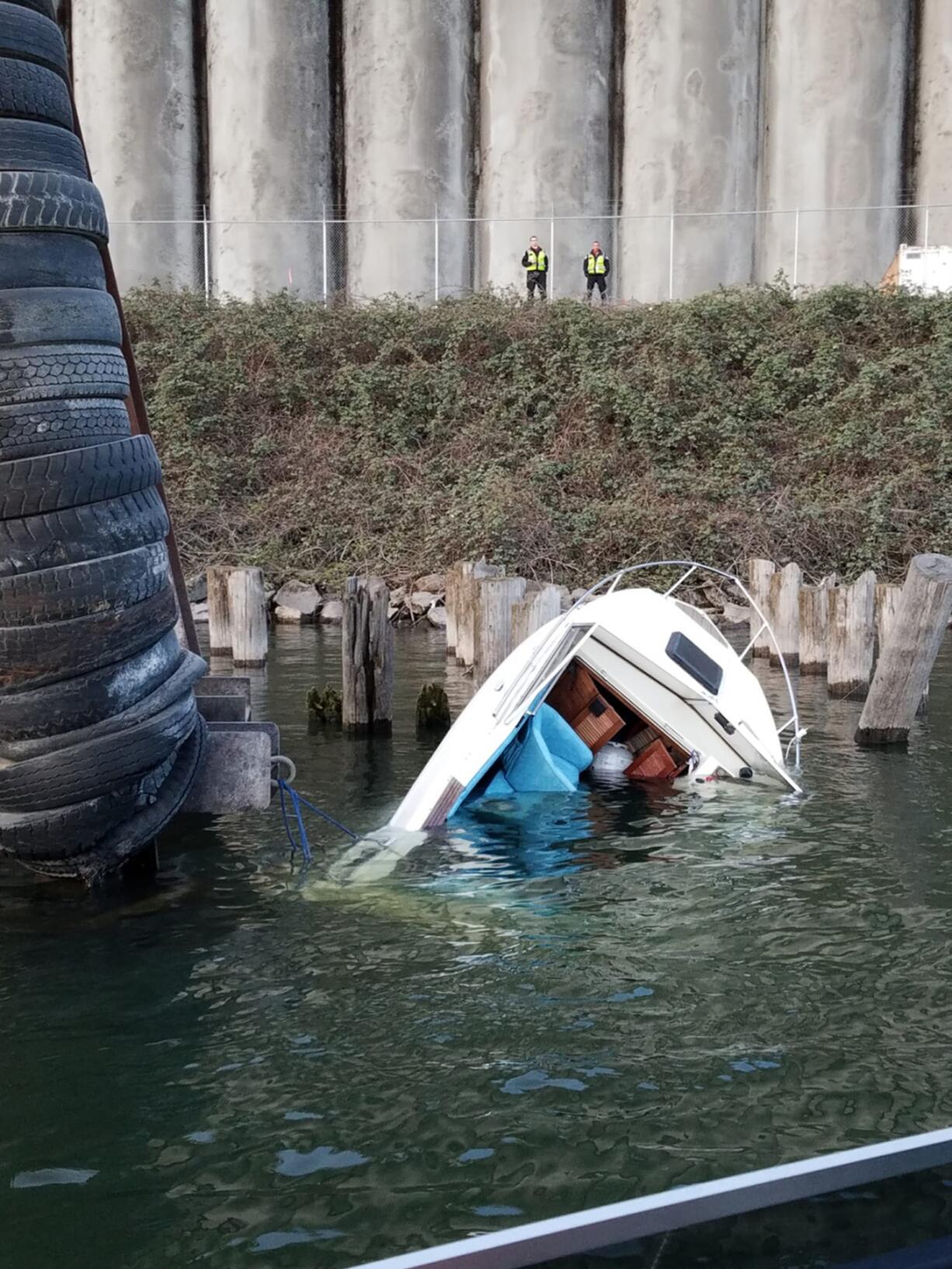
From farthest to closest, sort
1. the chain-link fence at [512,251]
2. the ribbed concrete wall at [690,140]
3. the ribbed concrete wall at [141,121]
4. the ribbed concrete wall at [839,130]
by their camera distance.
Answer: the ribbed concrete wall at [141,121] → the ribbed concrete wall at [690,140] → the chain-link fence at [512,251] → the ribbed concrete wall at [839,130]

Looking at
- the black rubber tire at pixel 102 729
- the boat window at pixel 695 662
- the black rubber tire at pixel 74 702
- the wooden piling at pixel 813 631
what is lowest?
the wooden piling at pixel 813 631

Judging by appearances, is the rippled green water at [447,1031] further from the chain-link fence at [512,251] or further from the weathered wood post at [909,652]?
the chain-link fence at [512,251]

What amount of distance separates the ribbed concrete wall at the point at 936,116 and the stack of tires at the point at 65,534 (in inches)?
1234

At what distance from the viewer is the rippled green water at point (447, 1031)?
5465 mm

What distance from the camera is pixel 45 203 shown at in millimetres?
7066

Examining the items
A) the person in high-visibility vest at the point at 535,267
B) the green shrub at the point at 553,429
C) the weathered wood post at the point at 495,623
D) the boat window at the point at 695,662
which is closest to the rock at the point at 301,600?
the green shrub at the point at 553,429

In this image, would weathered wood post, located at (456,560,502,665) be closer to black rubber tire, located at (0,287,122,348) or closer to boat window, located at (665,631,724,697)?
boat window, located at (665,631,724,697)

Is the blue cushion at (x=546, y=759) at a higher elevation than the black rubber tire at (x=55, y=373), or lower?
lower

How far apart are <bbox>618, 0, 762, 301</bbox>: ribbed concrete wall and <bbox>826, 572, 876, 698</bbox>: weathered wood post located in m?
20.7

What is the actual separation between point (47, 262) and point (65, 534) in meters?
1.42

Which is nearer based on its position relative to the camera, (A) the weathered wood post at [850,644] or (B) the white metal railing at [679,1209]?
(B) the white metal railing at [679,1209]

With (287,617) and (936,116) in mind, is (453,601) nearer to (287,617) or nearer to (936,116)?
(287,617)

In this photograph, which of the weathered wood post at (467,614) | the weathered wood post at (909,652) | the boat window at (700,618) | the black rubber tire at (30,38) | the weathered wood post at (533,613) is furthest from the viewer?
the weathered wood post at (467,614)

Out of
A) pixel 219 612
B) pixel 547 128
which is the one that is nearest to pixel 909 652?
pixel 219 612
